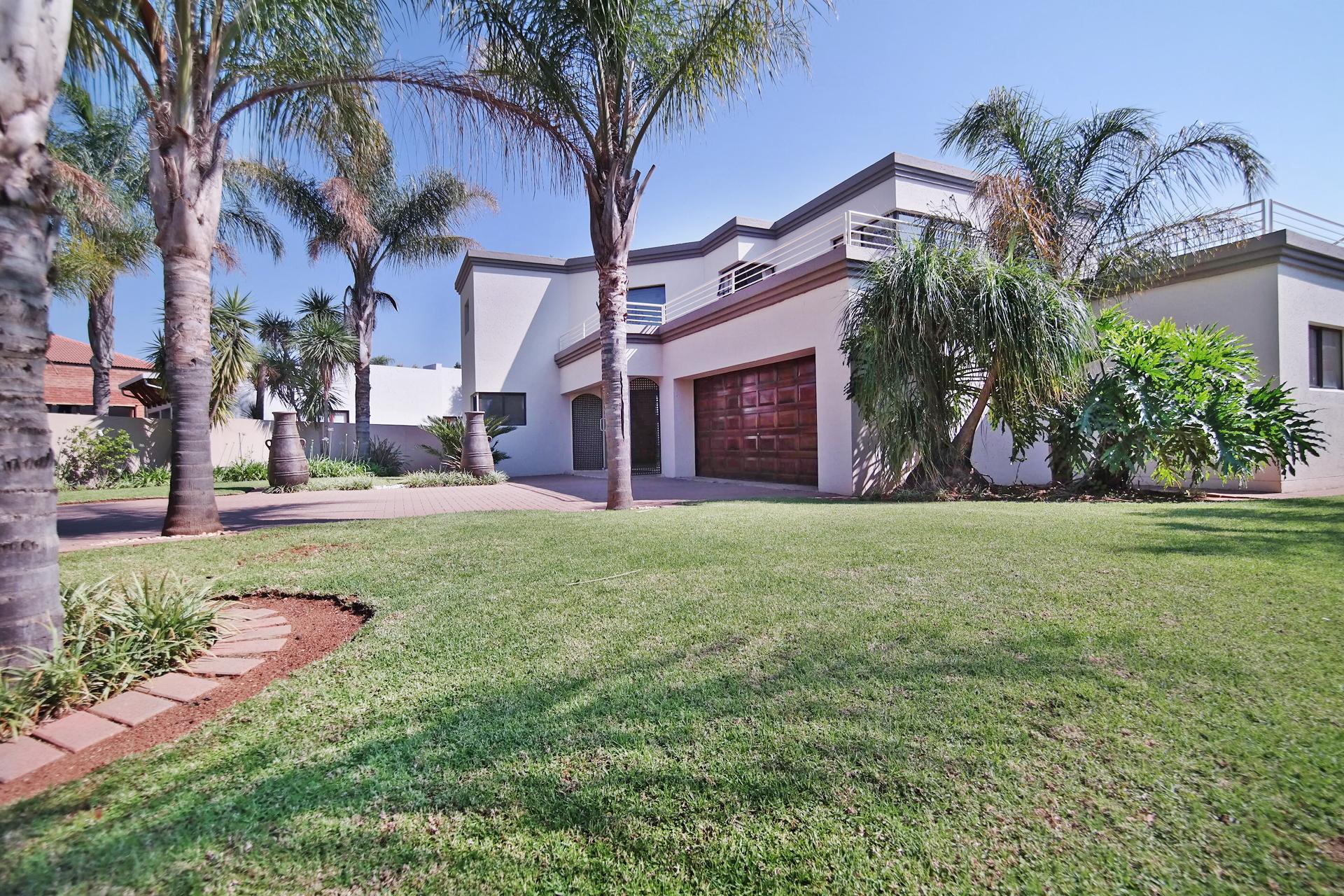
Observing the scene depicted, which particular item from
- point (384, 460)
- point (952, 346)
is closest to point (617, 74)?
point (952, 346)

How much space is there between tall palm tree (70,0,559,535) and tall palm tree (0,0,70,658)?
4045 millimetres

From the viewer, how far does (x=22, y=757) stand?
195cm

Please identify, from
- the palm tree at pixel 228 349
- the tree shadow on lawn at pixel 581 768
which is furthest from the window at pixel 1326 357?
the palm tree at pixel 228 349

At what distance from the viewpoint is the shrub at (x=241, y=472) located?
15180 millimetres

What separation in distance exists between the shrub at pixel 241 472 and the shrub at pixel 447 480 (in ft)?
14.3

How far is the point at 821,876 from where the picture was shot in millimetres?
1356

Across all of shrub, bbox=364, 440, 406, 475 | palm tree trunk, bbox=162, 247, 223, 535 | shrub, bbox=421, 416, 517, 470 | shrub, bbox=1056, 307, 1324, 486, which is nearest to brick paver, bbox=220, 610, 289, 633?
palm tree trunk, bbox=162, 247, 223, 535

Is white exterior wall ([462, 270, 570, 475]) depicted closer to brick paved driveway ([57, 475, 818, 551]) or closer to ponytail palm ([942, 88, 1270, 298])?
brick paved driveway ([57, 475, 818, 551])

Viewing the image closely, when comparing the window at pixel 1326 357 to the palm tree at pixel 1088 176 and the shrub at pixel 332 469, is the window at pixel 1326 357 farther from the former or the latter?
the shrub at pixel 332 469

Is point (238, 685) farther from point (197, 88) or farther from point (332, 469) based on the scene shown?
point (332, 469)

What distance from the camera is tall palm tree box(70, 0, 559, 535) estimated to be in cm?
562

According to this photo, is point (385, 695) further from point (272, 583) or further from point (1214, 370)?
point (1214, 370)

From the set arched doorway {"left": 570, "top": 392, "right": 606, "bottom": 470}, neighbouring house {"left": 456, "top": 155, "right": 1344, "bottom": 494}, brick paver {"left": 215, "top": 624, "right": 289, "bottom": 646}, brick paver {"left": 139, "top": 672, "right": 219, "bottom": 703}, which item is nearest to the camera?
brick paver {"left": 139, "top": 672, "right": 219, "bottom": 703}

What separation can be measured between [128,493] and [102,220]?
6414 millimetres
